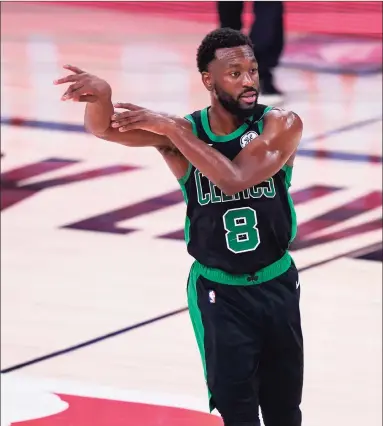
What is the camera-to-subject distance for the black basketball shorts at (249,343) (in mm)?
3713

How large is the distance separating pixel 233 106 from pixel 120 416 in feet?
6.19

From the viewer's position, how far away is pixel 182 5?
13836 millimetres

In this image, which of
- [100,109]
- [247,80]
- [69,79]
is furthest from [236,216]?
[69,79]

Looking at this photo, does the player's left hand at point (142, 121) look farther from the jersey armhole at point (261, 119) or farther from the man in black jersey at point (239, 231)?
the jersey armhole at point (261, 119)

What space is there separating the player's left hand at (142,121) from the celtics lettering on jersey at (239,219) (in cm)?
24

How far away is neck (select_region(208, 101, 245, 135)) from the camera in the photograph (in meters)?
3.70

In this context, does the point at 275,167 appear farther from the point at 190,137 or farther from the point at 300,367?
the point at 300,367

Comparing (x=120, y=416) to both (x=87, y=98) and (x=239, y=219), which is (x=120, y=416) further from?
(x=87, y=98)

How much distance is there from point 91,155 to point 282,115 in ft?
17.3

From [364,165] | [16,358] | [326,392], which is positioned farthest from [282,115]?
[364,165]

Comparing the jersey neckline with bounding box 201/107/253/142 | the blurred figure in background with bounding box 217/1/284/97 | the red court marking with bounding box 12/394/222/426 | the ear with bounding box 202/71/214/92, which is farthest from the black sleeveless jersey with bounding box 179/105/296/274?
the blurred figure in background with bounding box 217/1/284/97

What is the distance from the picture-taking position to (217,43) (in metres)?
3.63

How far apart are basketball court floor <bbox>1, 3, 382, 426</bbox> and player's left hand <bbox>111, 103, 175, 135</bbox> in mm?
1777

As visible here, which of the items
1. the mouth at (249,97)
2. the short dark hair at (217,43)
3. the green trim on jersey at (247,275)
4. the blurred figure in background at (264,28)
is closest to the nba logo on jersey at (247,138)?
the mouth at (249,97)
